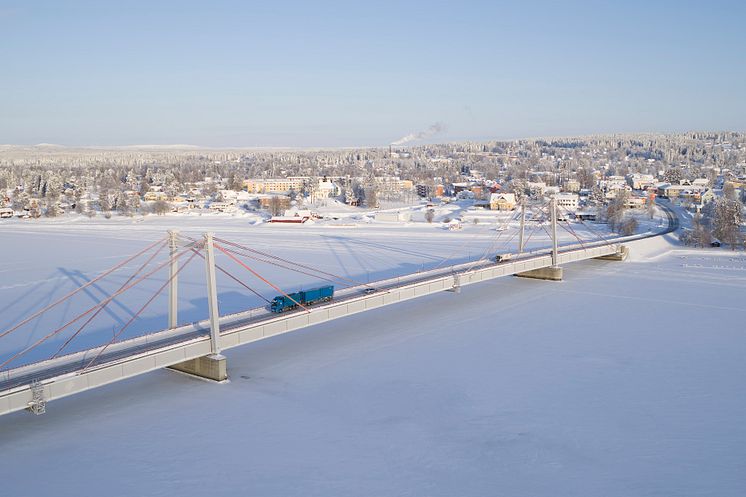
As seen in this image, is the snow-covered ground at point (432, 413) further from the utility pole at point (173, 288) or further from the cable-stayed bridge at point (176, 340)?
the utility pole at point (173, 288)

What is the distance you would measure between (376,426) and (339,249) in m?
27.3

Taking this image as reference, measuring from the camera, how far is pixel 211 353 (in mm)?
15516

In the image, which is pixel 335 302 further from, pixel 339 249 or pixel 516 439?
pixel 339 249

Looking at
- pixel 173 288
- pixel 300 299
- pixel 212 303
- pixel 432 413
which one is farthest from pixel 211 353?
pixel 432 413

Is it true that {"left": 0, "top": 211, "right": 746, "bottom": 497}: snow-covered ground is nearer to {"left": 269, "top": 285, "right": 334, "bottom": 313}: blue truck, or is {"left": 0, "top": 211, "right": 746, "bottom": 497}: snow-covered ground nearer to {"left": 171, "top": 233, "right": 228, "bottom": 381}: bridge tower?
{"left": 171, "top": 233, "right": 228, "bottom": 381}: bridge tower

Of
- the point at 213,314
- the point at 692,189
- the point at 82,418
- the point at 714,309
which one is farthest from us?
the point at 692,189

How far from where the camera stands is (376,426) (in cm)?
1319

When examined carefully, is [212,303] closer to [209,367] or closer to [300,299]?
[209,367]

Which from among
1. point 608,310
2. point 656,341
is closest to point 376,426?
point 656,341

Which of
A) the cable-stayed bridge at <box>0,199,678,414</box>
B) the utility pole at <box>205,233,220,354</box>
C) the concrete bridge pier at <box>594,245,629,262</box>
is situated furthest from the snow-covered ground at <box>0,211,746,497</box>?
the concrete bridge pier at <box>594,245,629,262</box>

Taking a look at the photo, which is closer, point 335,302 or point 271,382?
point 271,382

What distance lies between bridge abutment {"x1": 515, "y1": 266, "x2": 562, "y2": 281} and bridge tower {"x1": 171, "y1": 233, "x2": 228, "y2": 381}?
1809 centimetres

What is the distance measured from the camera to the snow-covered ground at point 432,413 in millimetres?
11055

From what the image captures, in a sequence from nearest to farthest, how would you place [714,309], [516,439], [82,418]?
[516,439] < [82,418] < [714,309]
